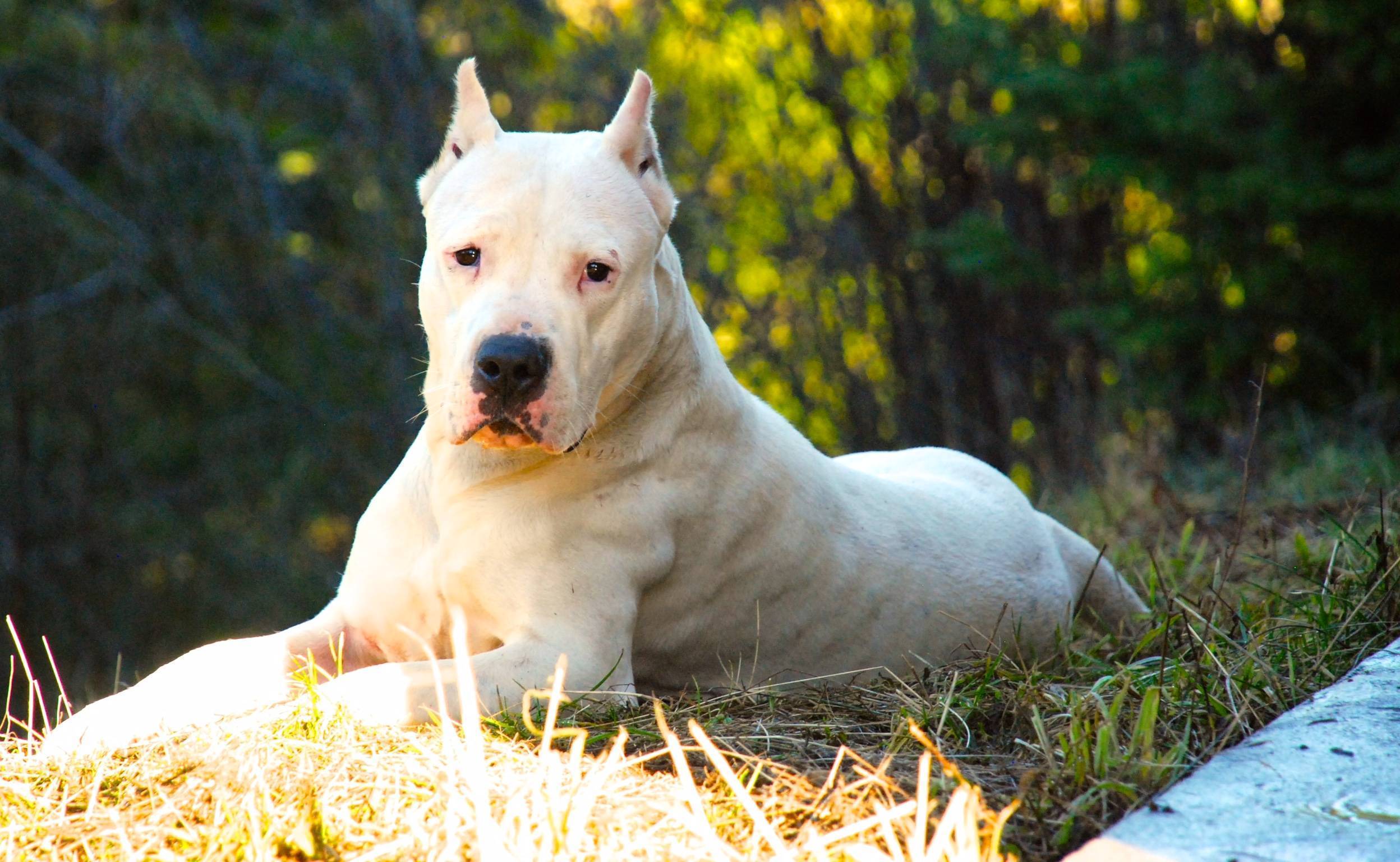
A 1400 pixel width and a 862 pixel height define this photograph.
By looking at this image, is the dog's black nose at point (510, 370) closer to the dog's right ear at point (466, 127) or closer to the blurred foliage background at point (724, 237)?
the dog's right ear at point (466, 127)

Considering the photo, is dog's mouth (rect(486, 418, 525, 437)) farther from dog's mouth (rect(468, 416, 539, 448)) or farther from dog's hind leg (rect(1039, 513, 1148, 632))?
dog's hind leg (rect(1039, 513, 1148, 632))

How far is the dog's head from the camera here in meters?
2.99

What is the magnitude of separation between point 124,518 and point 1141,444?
8512 mm

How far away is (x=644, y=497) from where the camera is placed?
131 inches

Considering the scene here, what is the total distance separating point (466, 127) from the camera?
3439 mm

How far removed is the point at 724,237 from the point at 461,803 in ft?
25.2

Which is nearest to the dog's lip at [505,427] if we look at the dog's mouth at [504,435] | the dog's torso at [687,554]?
the dog's mouth at [504,435]

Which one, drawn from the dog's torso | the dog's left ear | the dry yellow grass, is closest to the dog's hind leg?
the dog's torso

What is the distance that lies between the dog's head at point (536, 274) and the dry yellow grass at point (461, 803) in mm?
736

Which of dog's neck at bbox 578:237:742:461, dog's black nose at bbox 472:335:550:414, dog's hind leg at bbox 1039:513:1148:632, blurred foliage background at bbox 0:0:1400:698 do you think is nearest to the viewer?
dog's black nose at bbox 472:335:550:414

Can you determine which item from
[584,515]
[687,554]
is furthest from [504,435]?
[687,554]

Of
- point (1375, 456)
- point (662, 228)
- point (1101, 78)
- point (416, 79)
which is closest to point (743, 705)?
point (662, 228)

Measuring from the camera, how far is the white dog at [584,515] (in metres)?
3.03

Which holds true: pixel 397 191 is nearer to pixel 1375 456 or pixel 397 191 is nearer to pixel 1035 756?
pixel 1375 456
